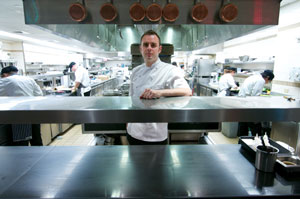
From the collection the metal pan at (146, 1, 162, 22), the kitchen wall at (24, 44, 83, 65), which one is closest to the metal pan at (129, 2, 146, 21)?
the metal pan at (146, 1, 162, 22)

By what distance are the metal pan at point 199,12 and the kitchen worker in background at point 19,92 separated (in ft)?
9.40

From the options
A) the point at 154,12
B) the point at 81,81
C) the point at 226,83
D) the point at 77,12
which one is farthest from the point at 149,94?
the point at 81,81

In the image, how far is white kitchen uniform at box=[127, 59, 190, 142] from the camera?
146 cm

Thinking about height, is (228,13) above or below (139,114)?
above

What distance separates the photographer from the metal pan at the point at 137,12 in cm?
122

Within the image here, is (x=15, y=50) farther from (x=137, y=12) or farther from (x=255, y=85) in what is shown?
(x=255, y=85)

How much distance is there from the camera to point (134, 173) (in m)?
1.01

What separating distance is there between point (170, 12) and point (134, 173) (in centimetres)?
109

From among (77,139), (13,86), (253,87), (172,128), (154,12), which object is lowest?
(77,139)

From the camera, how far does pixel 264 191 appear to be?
2.85 feet

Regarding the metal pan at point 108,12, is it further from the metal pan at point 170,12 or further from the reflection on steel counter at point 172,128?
the reflection on steel counter at point 172,128

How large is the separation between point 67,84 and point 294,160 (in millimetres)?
5966

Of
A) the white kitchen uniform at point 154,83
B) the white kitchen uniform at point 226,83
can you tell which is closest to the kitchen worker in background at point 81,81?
the white kitchen uniform at point 154,83

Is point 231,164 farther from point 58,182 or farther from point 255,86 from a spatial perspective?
point 255,86
